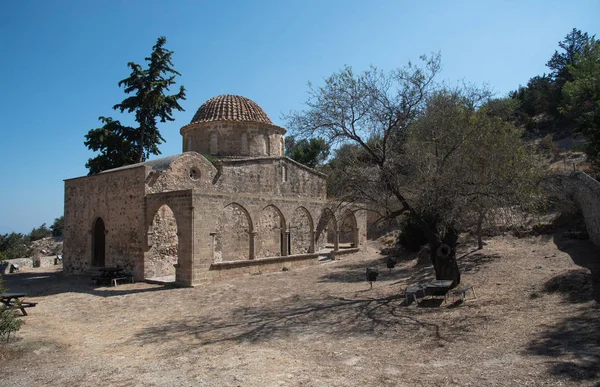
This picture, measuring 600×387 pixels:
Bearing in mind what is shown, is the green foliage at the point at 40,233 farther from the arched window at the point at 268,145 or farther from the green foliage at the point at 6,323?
the green foliage at the point at 6,323

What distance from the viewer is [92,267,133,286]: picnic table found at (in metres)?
13.9

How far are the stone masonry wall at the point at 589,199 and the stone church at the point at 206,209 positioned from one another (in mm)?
6948

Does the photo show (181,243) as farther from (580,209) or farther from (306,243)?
(580,209)

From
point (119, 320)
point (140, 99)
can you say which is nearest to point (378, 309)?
point (119, 320)

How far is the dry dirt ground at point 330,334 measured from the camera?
15.7 ft

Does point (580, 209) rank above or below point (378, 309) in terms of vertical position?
above

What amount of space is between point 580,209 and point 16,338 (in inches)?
647

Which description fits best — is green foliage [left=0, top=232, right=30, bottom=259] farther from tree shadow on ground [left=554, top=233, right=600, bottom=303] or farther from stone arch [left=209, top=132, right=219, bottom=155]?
tree shadow on ground [left=554, top=233, right=600, bottom=303]

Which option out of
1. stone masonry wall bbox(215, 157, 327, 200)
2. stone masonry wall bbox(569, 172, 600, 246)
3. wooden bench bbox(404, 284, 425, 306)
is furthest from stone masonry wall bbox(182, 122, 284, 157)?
stone masonry wall bbox(569, 172, 600, 246)

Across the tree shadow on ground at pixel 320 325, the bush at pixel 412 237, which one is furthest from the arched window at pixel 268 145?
the tree shadow on ground at pixel 320 325

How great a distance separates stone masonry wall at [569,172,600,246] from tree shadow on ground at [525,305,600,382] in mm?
5683

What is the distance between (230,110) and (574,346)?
19.1 meters

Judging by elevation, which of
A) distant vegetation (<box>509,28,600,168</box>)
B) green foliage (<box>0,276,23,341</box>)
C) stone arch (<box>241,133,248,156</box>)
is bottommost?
green foliage (<box>0,276,23,341</box>)

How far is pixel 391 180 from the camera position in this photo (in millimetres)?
9273
